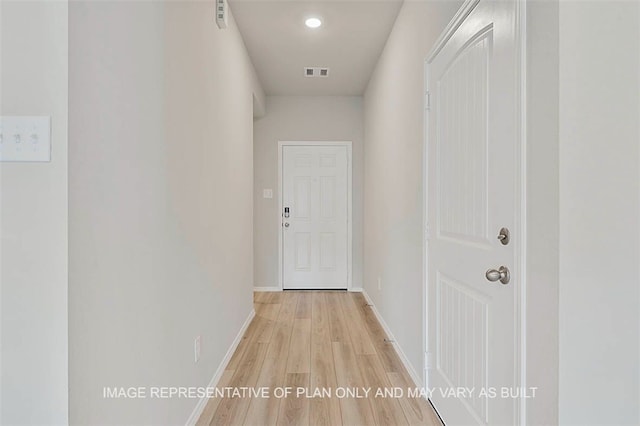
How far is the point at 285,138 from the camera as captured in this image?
464 centimetres

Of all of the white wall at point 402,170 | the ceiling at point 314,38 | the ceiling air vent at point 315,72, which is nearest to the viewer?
the white wall at point 402,170

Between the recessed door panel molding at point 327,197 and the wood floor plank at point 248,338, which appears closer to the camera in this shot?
the wood floor plank at point 248,338

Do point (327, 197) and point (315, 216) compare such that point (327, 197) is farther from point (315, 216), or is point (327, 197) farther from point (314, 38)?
point (314, 38)

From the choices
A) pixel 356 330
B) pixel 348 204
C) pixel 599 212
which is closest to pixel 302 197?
pixel 348 204

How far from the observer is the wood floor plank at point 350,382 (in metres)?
1.80

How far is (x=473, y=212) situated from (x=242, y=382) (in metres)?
1.67

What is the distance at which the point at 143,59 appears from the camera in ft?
4.27

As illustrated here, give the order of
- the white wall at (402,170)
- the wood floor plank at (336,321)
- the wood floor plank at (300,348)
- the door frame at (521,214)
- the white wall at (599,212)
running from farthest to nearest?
the wood floor plank at (336,321) < the wood floor plank at (300,348) < the white wall at (402,170) < the door frame at (521,214) < the white wall at (599,212)

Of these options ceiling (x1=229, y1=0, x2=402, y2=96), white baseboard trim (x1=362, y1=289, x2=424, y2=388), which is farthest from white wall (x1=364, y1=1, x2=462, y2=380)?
ceiling (x1=229, y1=0, x2=402, y2=96)

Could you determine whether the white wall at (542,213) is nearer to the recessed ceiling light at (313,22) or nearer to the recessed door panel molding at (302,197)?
the recessed ceiling light at (313,22)

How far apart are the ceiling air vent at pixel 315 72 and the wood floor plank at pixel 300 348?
8.41 feet
